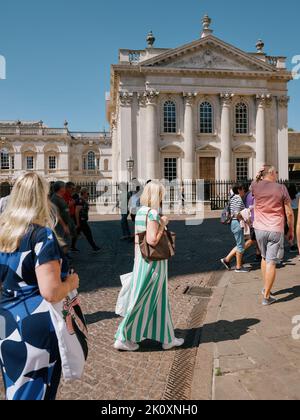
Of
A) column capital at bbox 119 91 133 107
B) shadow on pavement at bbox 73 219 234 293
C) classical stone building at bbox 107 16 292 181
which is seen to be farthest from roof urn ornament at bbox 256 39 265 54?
shadow on pavement at bbox 73 219 234 293

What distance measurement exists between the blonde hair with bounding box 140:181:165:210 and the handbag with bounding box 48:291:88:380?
5.79 feet

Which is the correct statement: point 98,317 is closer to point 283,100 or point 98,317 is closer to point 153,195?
point 153,195

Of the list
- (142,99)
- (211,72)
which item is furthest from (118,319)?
(211,72)

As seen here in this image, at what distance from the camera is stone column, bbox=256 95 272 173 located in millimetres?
32500

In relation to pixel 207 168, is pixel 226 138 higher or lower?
higher

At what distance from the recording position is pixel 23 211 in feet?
7.32

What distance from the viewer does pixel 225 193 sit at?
30.3 m

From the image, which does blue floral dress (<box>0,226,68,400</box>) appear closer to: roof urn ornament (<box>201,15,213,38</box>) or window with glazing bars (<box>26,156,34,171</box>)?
roof urn ornament (<box>201,15,213,38</box>)

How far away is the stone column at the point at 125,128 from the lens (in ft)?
102

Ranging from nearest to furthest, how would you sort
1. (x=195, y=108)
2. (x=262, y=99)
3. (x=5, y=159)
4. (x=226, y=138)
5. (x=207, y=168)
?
(x=195, y=108) < (x=226, y=138) < (x=262, y=99) < (x=207, y=168) < (x=5, y=159)

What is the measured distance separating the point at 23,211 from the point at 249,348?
3044 millimetres

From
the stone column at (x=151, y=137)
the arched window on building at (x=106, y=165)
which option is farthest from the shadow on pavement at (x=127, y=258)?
the arched window on building at (x=106, y=165)

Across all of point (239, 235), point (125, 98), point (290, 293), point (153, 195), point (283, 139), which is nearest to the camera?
point (153, 195)

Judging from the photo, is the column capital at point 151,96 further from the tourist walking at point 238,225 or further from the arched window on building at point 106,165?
the arched window on building at point 106,165
